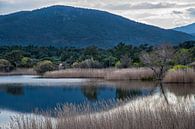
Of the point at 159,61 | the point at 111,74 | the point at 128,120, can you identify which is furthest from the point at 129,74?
the point at 128,120

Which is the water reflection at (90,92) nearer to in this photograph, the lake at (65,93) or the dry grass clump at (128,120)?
A: the lake at (65,93)

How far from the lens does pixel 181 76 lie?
30.6m

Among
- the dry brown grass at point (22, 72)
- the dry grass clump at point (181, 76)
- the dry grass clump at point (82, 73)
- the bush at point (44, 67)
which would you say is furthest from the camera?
the dry brown grass at point (22, 72)

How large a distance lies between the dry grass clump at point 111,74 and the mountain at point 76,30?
85115mm

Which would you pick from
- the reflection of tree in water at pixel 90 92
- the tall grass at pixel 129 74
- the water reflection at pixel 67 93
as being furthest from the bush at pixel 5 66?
the reflection of tree in water at pixel 90 92

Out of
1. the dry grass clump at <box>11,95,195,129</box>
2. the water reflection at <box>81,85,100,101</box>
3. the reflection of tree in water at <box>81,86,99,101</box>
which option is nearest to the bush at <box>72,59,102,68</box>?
the water reflection at <box>81,85,100,101</box>

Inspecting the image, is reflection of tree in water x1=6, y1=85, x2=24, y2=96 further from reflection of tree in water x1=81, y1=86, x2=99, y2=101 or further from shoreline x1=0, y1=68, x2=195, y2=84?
shoreline x1=0, y1=68, x2=195, y2=84

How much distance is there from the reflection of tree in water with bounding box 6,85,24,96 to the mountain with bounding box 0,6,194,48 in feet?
312

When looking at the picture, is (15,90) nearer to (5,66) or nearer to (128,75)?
(128,75)

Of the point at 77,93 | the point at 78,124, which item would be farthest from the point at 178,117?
the point at 77,93

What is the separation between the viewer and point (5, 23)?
149 m

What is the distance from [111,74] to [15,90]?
963 centimetres

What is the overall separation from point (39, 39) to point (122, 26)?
38.2m

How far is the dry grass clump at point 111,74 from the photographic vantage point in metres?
35.2
